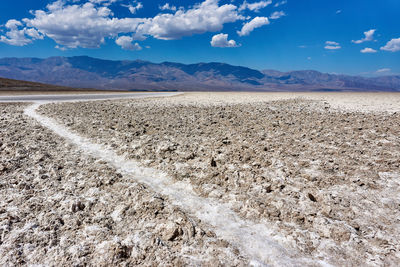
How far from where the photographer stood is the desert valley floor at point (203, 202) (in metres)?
3.23

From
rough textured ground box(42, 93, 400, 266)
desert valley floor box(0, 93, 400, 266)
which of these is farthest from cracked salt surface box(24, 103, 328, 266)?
rough textured ground box(42, 93, 400, 266)

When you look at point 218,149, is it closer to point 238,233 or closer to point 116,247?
point 238,233

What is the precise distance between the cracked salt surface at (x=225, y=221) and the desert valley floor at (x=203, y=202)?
0.7 inches

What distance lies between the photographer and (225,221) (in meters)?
3.96

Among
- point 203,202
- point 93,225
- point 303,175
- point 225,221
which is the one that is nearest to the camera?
point 93,225

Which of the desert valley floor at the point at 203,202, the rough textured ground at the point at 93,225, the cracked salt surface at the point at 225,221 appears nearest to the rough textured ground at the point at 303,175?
the desert valley floor at the point at 203,202

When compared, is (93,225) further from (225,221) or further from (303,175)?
(303,175)

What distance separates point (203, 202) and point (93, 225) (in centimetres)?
199

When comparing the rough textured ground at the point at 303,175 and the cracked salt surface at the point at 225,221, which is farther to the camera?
the rough textured ground at the point at 303,175

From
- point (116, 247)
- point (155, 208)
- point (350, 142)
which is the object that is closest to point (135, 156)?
point (155, 208)

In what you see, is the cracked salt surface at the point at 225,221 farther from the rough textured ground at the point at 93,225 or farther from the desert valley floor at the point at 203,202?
the rough textured ground at the point at 93,225

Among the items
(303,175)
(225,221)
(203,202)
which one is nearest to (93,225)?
(203,202)

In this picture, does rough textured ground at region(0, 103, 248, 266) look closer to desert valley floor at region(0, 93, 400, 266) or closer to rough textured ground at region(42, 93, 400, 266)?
desert valley floor at region(0, 93, 400, 266)

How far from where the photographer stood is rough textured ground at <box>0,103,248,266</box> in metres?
3.15
